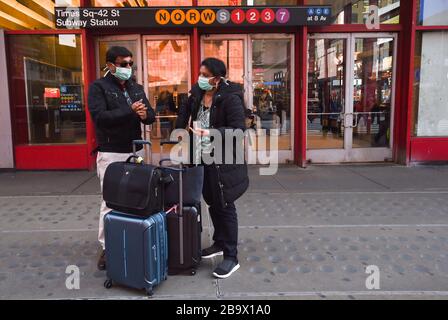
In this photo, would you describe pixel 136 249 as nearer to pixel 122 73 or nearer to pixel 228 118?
pixel 228 118

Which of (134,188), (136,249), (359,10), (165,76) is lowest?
(136,249)

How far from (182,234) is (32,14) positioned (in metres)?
6.30

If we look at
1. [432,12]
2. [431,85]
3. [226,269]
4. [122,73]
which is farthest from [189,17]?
[226,269]

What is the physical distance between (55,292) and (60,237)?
52.6 inches

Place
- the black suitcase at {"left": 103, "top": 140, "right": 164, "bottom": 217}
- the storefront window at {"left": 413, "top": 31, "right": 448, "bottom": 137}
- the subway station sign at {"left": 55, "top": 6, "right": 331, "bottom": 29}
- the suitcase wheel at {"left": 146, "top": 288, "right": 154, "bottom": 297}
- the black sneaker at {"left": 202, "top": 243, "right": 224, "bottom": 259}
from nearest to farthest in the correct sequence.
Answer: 1. the black suitcase at {"left": 103, "top": 140, "right": 164, "bottom": 217}
2. the suitcase wheel at {"left": 146, "top": 288, "right": 154, "bottom": 297}
3. the black sneaker at {"left": 202, "top": 243, "right": 224, "bottom": 259}
4. the subway station sign at {"left": 55, "top": 6, "right": 331, "bottom": 29}
5. the storefront window at {"left": 413, "top": 31, "right": 448, "bottom": 137}

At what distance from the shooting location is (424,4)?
8039 millimetres

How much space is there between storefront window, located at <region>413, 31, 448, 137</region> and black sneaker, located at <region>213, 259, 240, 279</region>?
6.21m

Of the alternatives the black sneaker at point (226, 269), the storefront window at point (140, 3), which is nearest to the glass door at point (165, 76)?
the storefront window at point (140, 3)

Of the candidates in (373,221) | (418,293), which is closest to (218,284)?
(418,293)

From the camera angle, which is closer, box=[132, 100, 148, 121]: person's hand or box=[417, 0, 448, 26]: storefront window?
box=[132, 100, 148, 121]: person's hand

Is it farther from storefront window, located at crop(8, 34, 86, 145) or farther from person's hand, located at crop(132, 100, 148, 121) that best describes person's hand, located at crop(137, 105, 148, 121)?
storefront window, located at crop(8, 34, 86, 145)

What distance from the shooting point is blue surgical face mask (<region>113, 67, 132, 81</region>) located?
11.8ft

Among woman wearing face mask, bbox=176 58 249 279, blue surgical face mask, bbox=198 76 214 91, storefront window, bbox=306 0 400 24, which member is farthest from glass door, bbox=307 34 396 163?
blue surgical face mask, bbox=198 76 214 91

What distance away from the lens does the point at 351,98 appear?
8.58 meters
